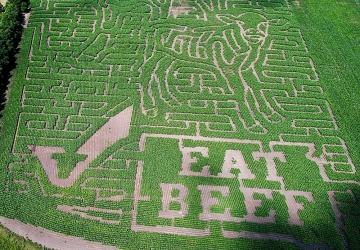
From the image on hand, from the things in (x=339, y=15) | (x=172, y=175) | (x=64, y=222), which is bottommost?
(x=64, y=222)

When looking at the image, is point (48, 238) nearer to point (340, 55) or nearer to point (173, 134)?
point (173, 134)

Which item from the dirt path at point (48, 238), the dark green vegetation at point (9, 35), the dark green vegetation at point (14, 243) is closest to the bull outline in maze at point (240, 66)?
the dirt path at point (48, 238)

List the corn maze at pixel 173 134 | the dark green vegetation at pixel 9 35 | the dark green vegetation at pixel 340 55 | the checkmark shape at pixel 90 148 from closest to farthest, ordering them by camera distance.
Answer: the corn maze at pixel 173 134 < the checkmark shape at pixel 90 148 < the dark green vegetation at pixel 340 55 < the dark green vegetation at pixel 9 35

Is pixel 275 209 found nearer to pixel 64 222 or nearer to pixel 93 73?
pixel 64 222

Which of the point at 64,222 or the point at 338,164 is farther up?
the point at 338,164

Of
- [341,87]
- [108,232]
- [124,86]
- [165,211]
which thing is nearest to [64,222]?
[108,232]

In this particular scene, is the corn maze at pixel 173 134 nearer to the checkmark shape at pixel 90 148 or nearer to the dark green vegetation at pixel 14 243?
the checkmark shape at pixel 90 148
